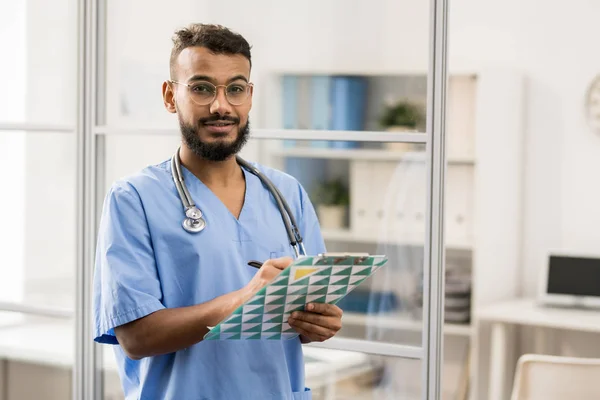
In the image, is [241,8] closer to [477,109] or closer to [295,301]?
[295,301]

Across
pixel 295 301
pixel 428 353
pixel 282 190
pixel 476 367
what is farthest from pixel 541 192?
pixel 295 301

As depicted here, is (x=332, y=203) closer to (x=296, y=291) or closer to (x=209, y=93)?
(x=209, y=93)

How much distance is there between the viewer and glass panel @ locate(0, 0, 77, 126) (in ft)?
7.36

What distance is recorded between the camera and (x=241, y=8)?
2.01 metres

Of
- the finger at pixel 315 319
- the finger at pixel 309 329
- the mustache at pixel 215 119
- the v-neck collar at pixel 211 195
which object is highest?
the mustache at pixel 215 119

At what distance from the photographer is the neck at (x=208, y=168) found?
1.49m

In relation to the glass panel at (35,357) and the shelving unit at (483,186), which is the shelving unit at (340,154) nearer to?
the glass panel at (35,357)

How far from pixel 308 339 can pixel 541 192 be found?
289 centimetres

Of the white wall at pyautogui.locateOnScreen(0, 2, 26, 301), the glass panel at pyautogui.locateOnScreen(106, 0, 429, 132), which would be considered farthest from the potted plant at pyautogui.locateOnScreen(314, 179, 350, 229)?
the white wall at pyautogui.locateOnScreen(0, 2, 26, 301)

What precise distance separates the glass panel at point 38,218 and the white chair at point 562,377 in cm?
146

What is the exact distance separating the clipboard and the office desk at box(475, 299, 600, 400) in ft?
8.12

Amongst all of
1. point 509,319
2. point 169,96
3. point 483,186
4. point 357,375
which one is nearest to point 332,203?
point 357,375

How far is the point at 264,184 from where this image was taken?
156 centimetres

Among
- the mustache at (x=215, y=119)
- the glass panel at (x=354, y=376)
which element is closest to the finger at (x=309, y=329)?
the mustache at (x=215, y=119)
